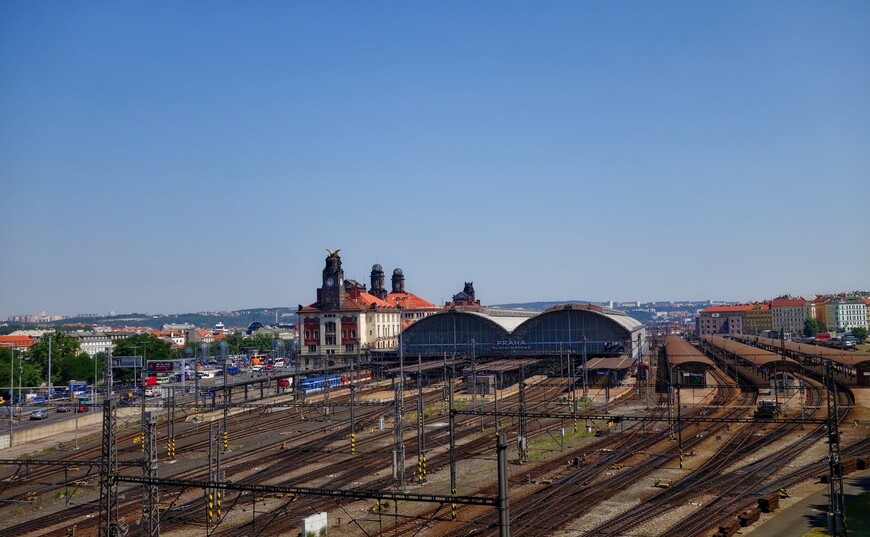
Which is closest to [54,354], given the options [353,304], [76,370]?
[76,370]

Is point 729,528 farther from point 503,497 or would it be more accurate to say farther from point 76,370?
point 76,370

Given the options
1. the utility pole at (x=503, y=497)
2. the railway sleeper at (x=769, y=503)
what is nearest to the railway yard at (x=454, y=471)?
the railway sleeper at (x=769, y=503)

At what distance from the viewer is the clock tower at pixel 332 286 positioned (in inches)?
4080

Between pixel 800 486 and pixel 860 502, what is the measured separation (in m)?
2.81

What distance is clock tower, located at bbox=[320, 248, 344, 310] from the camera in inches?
4080

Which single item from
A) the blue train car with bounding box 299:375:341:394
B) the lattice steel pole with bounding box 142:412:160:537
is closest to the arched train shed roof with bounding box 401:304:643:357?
the blue train car with bounding box 299:375:341:394

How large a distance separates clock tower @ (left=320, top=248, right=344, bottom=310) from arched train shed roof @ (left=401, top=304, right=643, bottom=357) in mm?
13366

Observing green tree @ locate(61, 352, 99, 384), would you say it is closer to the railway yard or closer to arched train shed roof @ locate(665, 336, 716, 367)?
the railway yard

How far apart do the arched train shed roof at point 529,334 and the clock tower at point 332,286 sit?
13.4 meters

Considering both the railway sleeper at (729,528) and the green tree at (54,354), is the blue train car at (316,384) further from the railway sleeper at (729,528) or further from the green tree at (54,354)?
the railway sleeper at (729,528)

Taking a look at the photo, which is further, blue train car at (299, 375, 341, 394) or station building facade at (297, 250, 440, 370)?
station building facade at (297, 250, 440, 370)

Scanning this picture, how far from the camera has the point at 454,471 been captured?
32156 mm

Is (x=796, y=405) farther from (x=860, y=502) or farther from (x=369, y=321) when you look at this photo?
(x=369, y=321)

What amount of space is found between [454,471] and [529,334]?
55843 mm
